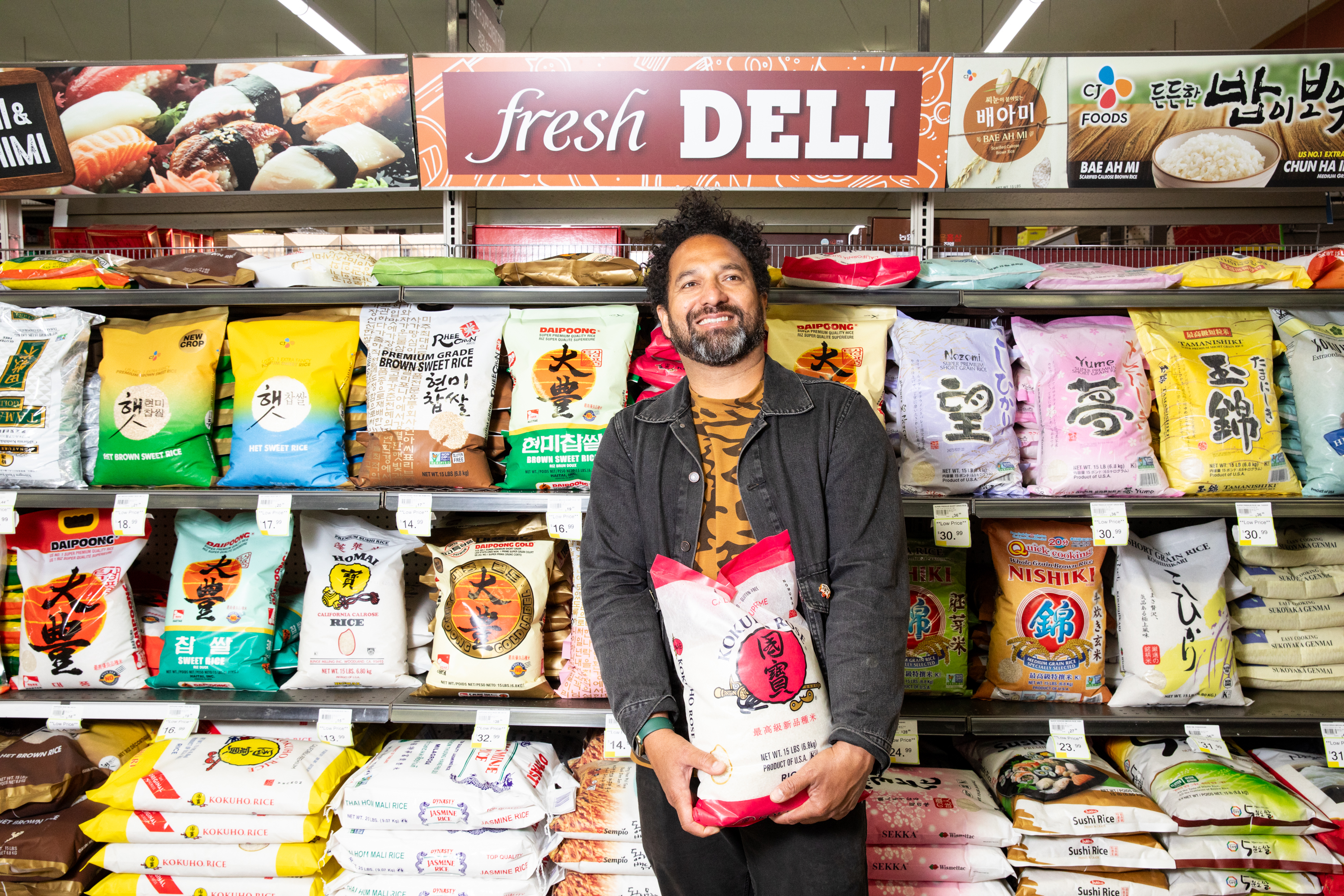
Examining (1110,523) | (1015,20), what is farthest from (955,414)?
A: (1015,20)

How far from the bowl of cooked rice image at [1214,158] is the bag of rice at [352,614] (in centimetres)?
273

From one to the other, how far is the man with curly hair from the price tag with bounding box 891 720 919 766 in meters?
0.63

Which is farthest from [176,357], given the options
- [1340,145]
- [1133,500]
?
[1340,145]

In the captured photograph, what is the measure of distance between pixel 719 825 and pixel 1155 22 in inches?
345

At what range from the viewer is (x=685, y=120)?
248 centimetres

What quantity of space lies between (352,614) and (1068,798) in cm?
210

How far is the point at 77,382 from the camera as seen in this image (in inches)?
92.0

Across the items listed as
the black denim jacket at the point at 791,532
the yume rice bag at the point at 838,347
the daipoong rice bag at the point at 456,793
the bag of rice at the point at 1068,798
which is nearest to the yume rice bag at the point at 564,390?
the yume rice bag at the point at 838,347

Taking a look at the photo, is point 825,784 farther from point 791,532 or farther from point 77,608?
point 77,608

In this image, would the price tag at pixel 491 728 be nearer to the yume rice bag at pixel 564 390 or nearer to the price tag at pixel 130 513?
the yume rice bag at pixel 564 390

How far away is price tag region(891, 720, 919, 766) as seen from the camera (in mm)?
2078

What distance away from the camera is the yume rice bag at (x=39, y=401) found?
2271 millimetres

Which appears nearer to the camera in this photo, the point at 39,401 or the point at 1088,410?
the point at 1088,410

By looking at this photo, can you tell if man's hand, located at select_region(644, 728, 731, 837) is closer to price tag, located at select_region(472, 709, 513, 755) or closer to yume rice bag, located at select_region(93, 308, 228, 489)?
price tag, located at select_region(472, 709, 513, 755)
